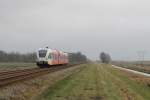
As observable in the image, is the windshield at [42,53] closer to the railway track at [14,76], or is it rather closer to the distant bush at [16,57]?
the railway track at [14,76]

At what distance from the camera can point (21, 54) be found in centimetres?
15262

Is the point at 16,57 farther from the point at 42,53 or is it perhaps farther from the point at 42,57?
the point at 42,57

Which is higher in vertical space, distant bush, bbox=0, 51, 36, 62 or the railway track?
distant bush, bbox=0, 51, 36, 62

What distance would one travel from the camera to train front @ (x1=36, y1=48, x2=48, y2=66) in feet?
167

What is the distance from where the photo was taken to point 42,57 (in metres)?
51.1

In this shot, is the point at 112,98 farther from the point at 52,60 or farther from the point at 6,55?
the point at 6,55

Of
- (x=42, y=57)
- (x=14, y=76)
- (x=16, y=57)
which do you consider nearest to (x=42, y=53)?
(x=42, y=57)

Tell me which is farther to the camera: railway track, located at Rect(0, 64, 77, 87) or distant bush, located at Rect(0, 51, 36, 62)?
distant bush, located at Rect(0, 51, 36, 62)

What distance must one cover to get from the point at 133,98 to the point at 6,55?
125m

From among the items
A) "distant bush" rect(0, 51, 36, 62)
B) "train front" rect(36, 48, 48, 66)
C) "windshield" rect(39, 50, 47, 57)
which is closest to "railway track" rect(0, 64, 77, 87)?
"train front" rect(36, 48, 48, 66)

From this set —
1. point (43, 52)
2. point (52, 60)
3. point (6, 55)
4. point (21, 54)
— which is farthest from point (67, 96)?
point (21, 54)

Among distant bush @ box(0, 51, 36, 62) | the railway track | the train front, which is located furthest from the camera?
distant bush @ box(0, 51, 36, 62)

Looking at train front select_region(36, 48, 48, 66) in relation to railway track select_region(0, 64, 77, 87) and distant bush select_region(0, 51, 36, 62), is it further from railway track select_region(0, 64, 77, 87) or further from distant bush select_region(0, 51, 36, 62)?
distant bush select_region(0, 51, 36, 62)

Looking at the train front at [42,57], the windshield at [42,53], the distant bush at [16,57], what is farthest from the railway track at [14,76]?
the distant bush at [16,57]
